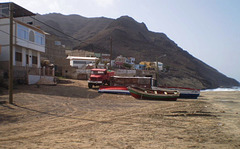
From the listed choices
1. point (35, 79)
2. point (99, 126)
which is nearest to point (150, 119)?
point (99, 126)

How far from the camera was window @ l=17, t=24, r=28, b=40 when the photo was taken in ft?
82.2

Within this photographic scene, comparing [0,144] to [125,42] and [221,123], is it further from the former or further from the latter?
[125,42]

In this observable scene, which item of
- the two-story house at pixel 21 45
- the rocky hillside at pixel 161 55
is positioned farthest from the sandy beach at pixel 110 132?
the rocky hillside at pixel 161 55

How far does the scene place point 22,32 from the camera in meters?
25.9

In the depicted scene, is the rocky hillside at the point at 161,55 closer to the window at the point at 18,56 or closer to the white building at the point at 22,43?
the white building at the point at 22,43

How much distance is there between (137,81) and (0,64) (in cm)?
1791

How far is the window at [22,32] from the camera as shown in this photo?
82.2ft

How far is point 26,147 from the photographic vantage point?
5656mm

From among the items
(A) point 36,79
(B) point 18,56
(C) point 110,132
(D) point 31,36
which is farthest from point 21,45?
(C) point 110,132

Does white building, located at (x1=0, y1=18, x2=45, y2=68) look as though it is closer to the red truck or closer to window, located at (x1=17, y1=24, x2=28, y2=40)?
window, located at (x1=17, y1=24, x2=28, y2=40)

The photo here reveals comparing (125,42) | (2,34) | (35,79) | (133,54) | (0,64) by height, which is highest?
(125,42)

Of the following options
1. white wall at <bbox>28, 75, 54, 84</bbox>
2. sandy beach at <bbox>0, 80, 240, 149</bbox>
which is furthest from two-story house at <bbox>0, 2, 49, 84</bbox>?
sandy beach at <bbox>0, 80, 240, 149</bbox>

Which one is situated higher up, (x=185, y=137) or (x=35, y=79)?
(x=35, y=79)

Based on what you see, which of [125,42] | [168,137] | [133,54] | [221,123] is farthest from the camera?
[125,42]
